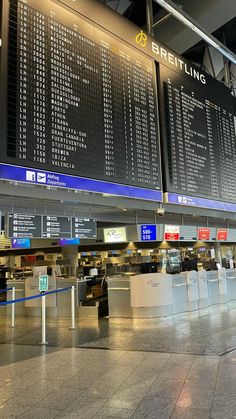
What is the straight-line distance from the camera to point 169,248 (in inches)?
742

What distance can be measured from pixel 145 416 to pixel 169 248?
16.0m

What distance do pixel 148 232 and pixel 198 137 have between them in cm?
312

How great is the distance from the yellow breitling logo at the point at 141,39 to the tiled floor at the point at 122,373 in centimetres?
507

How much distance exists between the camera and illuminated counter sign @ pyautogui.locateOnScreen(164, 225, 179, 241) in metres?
9.96

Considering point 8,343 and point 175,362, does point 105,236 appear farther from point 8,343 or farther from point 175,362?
point 175,362

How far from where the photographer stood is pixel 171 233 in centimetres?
1016

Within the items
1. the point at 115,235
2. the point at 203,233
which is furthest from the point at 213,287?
the point at 115,235

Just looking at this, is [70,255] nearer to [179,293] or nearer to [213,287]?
[213,287]

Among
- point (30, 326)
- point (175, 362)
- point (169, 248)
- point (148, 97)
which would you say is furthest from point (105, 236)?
point (169, 248)

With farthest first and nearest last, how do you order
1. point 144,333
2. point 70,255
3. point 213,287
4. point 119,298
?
1. point 70,255
2. point 213,287
3. point 119,298
4. point 144,333

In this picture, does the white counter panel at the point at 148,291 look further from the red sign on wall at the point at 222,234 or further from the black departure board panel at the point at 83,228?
the red sign on wall at the point at 222,234

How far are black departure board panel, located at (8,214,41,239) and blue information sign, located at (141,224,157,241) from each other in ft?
13.6

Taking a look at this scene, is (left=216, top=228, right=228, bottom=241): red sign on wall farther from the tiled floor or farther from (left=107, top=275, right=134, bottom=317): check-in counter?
the tiled floor

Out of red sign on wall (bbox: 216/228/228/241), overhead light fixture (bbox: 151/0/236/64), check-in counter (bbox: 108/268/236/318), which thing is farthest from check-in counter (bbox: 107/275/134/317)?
overhead light fixture (bbox: 151/0/236/64)
